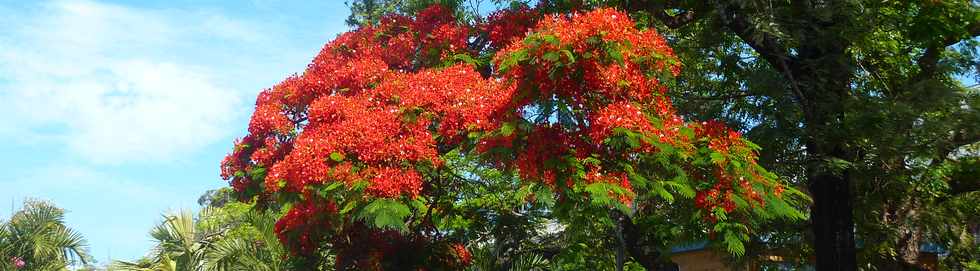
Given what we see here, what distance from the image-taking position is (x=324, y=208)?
488 inches

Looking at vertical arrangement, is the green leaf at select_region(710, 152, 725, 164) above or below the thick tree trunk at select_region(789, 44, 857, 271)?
below

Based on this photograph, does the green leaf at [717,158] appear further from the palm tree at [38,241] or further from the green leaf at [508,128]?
the palm tree at [38,241]

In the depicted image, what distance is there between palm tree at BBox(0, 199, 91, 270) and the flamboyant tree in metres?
12.2

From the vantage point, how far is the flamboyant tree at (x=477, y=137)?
31.9ft

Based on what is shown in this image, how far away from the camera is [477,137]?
35.2ft

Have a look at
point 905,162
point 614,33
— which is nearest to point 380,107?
point 614,33

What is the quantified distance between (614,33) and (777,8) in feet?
15.2

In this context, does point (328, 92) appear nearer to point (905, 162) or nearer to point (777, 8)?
point (777, 8)

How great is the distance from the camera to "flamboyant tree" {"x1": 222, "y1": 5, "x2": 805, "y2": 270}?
9727 millimetres

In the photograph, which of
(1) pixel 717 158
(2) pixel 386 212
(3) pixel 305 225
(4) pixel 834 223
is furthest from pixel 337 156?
(4) pixel 834 223

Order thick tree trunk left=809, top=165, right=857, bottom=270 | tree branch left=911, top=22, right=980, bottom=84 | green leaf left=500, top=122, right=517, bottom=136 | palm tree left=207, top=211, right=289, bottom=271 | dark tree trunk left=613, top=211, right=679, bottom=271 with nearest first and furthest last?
green leaf left=500, top=122, right=517, bottom=136 → tree branch left=911, top=22, right=980, bottom=84 → thick tree trunk left=809, top=165, right=857, bottom=270 → palm tree left=207, top=211, right=289, bottom=271 → dark tree trunk left=613, top=211, right=679, bottom=271

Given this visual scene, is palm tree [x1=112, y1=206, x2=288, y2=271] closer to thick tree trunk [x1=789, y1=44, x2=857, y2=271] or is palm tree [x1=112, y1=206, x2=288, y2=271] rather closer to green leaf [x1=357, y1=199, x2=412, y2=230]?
green leaf [x1=357, y1=199, x2=412, y2=230]

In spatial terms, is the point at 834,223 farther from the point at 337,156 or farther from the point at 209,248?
the point at 209,248

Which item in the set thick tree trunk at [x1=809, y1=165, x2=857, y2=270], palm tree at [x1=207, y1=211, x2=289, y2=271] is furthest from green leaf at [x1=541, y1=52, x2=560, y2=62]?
palm tree at [x1=207, y1=211, x2=289, y2=271]
